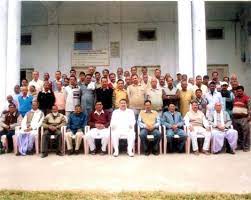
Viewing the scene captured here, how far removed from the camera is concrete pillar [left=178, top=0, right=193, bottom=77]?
1176 cm

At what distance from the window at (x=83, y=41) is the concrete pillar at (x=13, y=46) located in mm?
3945

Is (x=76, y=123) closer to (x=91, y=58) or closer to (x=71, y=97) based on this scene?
(x=71, y=97)

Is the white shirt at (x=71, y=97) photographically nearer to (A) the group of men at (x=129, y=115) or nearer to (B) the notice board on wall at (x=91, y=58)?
(A) the group of men at (x=129, y=115)

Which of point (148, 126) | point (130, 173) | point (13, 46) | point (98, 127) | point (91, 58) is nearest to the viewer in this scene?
point (130, 173)

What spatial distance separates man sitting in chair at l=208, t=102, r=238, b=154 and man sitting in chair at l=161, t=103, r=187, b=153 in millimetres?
707

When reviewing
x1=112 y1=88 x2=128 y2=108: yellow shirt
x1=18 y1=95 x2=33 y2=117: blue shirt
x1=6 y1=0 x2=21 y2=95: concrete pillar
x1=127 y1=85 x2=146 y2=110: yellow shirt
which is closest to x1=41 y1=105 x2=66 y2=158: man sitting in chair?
x1=18 y1=95 x2=33 y2=117: blue shirt

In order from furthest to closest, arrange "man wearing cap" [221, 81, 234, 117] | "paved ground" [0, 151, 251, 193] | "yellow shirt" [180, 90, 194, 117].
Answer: "man wearing cap" [221, 81, 234, 117], "yellow shirt" [180, 90, 194, 117], "paved ground" [0, 151, 251, 193]

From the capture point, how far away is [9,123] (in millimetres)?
10148

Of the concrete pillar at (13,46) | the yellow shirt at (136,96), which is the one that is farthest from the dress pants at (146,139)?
the concrete pillar at (13,46)

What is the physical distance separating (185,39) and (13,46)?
4.87 meters

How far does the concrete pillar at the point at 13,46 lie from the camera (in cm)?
1181

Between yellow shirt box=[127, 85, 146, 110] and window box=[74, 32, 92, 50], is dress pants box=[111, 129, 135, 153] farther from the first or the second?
window box=[74, 32, 92, 50]

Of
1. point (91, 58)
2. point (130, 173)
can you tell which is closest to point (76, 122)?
point (130, 173)

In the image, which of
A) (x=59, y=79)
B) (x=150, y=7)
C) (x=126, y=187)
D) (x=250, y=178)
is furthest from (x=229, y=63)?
(x=126, y=187)
